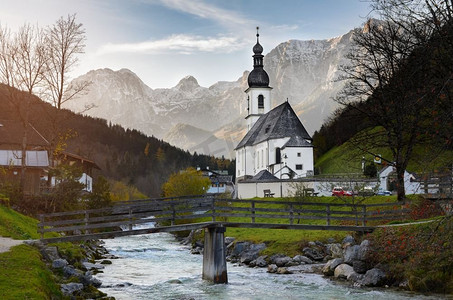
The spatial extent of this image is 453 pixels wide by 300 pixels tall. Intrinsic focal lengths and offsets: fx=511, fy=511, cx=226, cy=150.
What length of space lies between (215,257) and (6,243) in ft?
29.9

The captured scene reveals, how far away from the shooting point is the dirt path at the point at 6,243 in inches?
748

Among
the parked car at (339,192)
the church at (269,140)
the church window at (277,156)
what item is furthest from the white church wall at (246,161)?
the parked car at (339,192)

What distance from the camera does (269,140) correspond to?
257ft

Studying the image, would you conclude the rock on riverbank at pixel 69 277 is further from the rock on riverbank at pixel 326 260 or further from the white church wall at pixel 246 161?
the white church wall at pixel 246 161

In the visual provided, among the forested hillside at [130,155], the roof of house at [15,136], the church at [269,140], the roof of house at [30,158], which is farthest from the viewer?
the forested hillside at [130,155]

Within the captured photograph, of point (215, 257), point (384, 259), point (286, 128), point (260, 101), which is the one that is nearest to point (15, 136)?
point (215, 257)

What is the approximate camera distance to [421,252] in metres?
20.1

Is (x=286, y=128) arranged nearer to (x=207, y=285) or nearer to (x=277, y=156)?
(x=277, y=156)

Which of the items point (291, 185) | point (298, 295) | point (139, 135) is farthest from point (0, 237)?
point (139, 135)

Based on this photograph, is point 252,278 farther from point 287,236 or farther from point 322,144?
point 322,144

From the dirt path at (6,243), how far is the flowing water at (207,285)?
3.95 meters

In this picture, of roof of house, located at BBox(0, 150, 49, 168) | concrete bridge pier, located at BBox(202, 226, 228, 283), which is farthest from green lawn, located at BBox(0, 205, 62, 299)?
roof of house, located at BBox(0, 150, 49, 168)

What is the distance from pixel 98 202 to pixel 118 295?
2429 cm

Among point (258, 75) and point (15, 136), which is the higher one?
point (258, 75)
